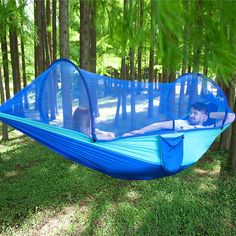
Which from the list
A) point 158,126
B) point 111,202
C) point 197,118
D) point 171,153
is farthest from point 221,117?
point 111,202

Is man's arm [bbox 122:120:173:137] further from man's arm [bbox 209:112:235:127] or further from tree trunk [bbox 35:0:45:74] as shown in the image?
tree trunk [bbox 35:0:45:74]

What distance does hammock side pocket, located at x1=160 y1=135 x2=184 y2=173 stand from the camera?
327 cm

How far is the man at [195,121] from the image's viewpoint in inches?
159

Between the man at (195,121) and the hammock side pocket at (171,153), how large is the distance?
0.59 m

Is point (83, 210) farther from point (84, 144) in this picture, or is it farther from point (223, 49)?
point (223, 49)

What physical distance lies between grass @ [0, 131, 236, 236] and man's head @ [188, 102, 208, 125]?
1065mm

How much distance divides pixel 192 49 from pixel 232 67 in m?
0.19

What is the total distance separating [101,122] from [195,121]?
1456 millimetres

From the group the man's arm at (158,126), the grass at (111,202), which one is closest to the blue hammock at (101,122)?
the man's arm at (158,126)

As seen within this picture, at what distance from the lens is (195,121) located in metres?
4.29

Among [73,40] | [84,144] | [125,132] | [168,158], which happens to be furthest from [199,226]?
[73,40]

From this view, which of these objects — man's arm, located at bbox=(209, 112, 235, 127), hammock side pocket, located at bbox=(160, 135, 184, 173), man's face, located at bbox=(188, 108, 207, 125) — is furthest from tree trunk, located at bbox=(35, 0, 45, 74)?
hammock side pocket, located at bbox=(160, 135, 184, 173)

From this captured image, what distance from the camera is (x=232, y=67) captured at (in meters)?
1.33

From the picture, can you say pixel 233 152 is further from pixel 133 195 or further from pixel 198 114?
pixel 133 195
